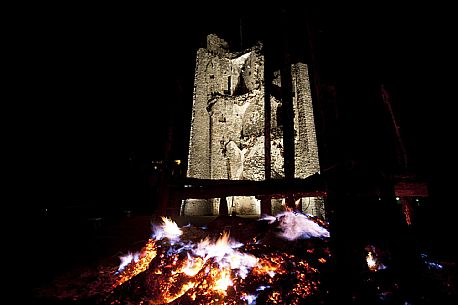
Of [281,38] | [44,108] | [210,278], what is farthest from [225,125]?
[210,278]

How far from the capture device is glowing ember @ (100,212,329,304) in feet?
13.0

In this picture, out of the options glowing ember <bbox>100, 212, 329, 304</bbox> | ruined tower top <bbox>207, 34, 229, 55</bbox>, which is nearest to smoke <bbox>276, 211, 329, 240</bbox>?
glowing ember <bbox>100, 212, 329, 304</bbox>

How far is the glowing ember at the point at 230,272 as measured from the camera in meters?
3.95

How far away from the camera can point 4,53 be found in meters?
11.9

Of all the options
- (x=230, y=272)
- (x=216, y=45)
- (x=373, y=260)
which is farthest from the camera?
(x=216, y=45)

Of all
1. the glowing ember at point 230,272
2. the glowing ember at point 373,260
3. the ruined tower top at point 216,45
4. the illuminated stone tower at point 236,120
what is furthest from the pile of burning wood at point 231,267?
the ruined tower top at point 216,45

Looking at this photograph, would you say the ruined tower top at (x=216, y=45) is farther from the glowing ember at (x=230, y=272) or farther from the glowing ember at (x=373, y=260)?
the glowing ember at (x=373, y=260)

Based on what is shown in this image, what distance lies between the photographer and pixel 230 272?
4.34 meters

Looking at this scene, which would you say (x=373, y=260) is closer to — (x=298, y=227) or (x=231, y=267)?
(x=298, y=227)

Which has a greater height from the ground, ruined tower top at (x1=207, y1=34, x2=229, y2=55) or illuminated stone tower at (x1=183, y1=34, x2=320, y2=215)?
ruined tower top at (x1=207, y1=34, x2=229, y2=55)

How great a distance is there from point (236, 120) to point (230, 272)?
19495mm

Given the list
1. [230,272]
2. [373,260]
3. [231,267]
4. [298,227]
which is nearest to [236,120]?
[298,227]

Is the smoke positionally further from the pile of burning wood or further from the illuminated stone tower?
the illuminated stone tower

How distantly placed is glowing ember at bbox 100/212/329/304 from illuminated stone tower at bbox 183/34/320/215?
14.7m
